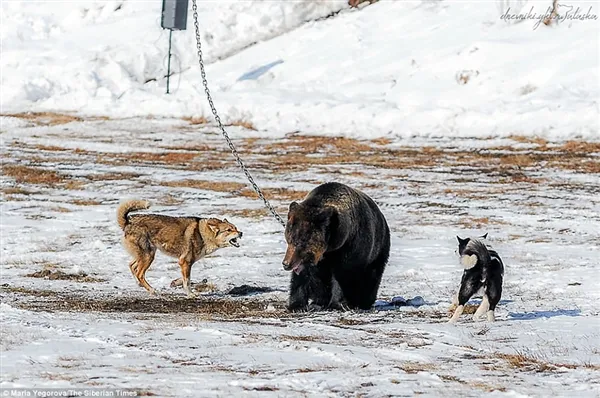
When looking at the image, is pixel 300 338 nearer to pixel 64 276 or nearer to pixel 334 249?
pixel 334 249

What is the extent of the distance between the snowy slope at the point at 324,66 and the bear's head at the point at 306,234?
62.0 feet

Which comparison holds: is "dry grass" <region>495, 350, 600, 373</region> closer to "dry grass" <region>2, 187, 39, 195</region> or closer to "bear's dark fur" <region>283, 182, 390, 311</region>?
"bear's dark fur" <region>283, 182, 390, 311</region>

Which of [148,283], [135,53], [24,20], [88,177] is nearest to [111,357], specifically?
[148,283]

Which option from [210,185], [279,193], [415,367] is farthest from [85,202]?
[415,367]

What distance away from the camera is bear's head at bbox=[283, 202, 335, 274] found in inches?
354

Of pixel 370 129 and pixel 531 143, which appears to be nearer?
pixel 531 143

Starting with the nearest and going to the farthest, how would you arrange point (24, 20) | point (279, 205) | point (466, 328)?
point (466, 328)
point (279, 205)
point (24, 20)

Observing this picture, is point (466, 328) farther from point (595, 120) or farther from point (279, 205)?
point (595, 120)

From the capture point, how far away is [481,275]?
921cm

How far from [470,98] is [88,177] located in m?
12.0

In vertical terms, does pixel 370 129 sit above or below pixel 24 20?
below

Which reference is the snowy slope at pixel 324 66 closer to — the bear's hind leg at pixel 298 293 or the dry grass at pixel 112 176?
the dry grass at pixel 112 176

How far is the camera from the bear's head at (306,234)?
9000mm

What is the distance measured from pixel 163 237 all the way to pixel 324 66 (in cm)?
2376
